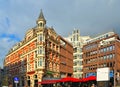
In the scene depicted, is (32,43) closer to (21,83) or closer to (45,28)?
(45,28)

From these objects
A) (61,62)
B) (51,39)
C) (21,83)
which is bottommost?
(21,83)

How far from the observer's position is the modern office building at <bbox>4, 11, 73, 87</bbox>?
3093 inches

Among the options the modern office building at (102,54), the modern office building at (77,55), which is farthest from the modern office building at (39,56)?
the modern office building at (77,55)

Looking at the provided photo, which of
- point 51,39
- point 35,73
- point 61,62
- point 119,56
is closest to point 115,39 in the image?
point 119,56

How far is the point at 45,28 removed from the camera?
80750 millimetres

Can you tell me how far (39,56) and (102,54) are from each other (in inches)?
1975

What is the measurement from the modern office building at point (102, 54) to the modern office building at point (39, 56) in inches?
872

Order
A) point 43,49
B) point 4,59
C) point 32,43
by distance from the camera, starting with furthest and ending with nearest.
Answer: point 4,59
point 32,43
point 43,49

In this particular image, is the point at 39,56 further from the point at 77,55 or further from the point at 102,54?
the point at 77,55

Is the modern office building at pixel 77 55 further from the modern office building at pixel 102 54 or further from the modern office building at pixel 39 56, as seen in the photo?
the modern office building at pixel 39 56

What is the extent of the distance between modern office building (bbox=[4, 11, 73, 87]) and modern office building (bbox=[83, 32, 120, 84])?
22.1 metres

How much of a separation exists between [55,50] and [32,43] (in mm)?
7766

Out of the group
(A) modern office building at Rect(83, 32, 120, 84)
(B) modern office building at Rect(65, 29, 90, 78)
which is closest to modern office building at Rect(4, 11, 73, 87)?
(A) modern office building at Rect(83, 32, 120, 84)

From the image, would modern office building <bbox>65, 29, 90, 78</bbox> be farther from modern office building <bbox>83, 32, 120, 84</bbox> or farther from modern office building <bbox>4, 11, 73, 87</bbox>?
modern office building <bbox>4, 11, 73, 87</bbox>
